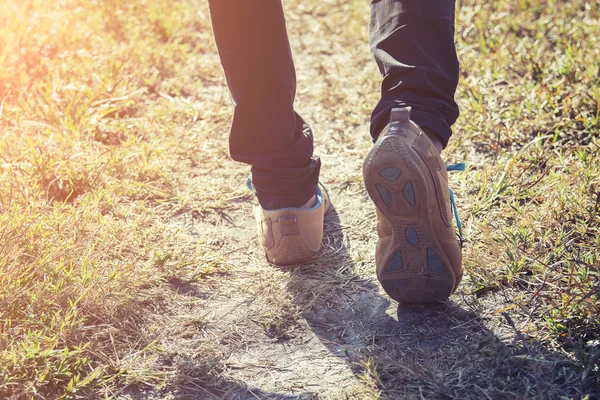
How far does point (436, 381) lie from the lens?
65.2 inches

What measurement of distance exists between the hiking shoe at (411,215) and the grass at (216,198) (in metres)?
0.17

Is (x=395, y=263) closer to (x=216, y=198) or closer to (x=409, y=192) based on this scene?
(x=409, y=192)

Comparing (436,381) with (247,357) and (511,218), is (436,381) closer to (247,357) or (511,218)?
(247,357)

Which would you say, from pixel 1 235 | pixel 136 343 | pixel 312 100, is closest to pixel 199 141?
pixel 312 100

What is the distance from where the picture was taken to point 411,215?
1735 millimetres

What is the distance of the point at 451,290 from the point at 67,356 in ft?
3.25

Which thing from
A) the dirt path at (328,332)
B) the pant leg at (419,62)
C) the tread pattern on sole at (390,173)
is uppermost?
the pant leg at (419,62)

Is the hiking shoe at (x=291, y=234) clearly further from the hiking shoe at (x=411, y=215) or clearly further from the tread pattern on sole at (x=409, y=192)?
the tread pattern on sole at (x=409, y=192)

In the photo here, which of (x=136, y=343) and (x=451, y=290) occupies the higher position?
(x=451, y=290)

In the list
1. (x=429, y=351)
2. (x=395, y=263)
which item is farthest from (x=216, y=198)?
(x=429, y=351)

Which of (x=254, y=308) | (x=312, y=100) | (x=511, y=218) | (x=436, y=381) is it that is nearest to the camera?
(x=436, y=381)

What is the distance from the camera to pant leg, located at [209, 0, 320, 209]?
194 centimetres

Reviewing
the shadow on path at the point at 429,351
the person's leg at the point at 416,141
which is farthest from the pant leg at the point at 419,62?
the shadow on path at the point at 429,351

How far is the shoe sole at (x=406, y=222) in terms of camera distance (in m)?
1.68
